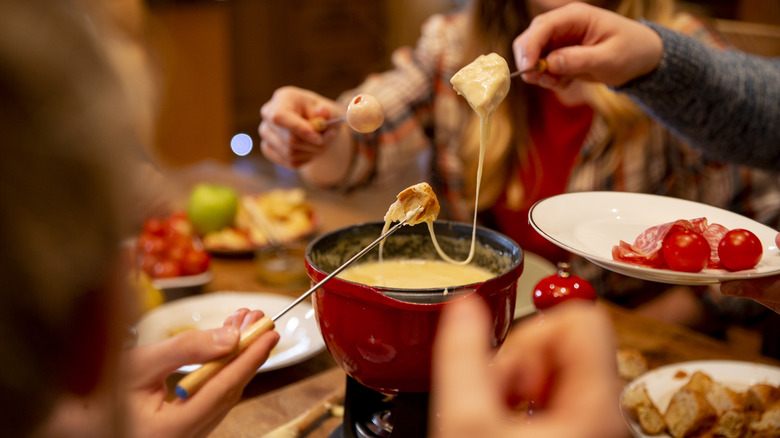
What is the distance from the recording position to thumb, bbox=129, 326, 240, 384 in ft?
2.02

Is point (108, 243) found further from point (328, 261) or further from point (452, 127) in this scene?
point (452, 127)

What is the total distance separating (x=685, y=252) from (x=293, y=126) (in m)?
0.71

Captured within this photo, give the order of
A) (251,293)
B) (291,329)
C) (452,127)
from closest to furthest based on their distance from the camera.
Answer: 1. (291,329)
2. (251,293)
3. (452,127)

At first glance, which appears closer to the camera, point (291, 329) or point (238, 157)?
point (291, 329)

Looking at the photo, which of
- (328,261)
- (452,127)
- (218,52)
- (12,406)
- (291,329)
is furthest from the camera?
(218,52)

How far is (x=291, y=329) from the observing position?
1184mm

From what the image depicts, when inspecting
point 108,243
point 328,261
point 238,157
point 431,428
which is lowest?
point 238,157

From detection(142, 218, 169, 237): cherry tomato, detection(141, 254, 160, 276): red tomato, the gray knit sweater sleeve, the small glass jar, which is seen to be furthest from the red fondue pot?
detection(142, 218, 169, 237): cherry tomato

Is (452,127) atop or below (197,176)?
atop

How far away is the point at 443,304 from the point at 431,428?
0.50ft

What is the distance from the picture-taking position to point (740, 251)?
72 cm

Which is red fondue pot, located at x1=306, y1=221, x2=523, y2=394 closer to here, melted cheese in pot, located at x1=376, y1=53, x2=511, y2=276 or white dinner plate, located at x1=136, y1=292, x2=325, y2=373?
melted cheese in pot, located at x1=376, y1=53, x2=511, y2=276


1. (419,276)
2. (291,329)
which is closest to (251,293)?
(291,329)

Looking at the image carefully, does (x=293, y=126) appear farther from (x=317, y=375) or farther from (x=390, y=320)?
(x=390, y=320)
